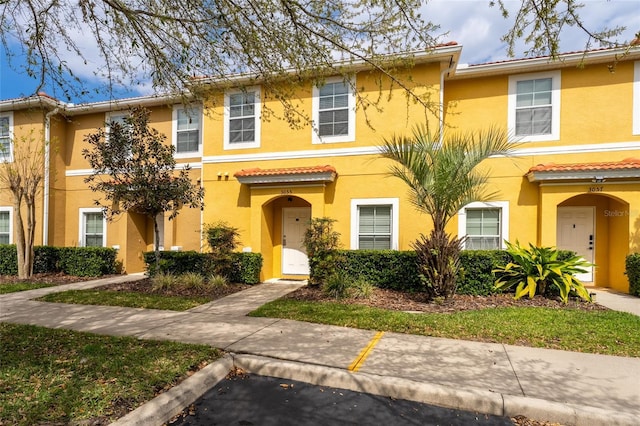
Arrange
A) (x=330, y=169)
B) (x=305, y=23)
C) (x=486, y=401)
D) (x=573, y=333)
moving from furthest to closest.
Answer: (x=330, y=169), (x=573, y=333), (x=305, y=23), (x=486, y=401)

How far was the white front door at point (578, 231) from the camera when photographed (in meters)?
10.1

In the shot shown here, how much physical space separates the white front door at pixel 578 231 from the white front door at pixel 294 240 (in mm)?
7807

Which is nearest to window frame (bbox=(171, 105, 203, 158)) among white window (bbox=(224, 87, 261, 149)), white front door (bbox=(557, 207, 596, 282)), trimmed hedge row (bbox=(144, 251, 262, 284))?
white window (bbox=(224, 87, 261, 149))

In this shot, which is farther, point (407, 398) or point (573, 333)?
point (573, 333)

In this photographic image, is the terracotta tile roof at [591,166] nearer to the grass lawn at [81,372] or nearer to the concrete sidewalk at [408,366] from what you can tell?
the concrete sidewalk at [408,366]

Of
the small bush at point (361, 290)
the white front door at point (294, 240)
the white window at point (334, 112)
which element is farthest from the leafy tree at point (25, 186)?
the small bush at point (361, 290)

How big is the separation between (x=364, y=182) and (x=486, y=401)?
7356 millimetres

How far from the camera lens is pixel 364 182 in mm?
10172

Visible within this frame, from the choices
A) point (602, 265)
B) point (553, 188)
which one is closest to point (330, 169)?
point (553, 188)

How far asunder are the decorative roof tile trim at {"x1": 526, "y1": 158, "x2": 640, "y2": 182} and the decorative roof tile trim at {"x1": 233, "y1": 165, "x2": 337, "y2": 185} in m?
5.58

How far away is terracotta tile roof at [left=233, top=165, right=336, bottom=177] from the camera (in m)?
9.87

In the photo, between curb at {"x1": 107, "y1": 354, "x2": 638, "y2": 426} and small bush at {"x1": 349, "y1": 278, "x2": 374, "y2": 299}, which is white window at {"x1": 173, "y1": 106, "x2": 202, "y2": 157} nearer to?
small bush at {"x1": 349, "y1": 278, "x2": 374, "y2": 299}

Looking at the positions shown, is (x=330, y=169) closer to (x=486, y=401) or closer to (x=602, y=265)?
(x=486, y=401)

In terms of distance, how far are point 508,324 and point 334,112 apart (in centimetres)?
735
